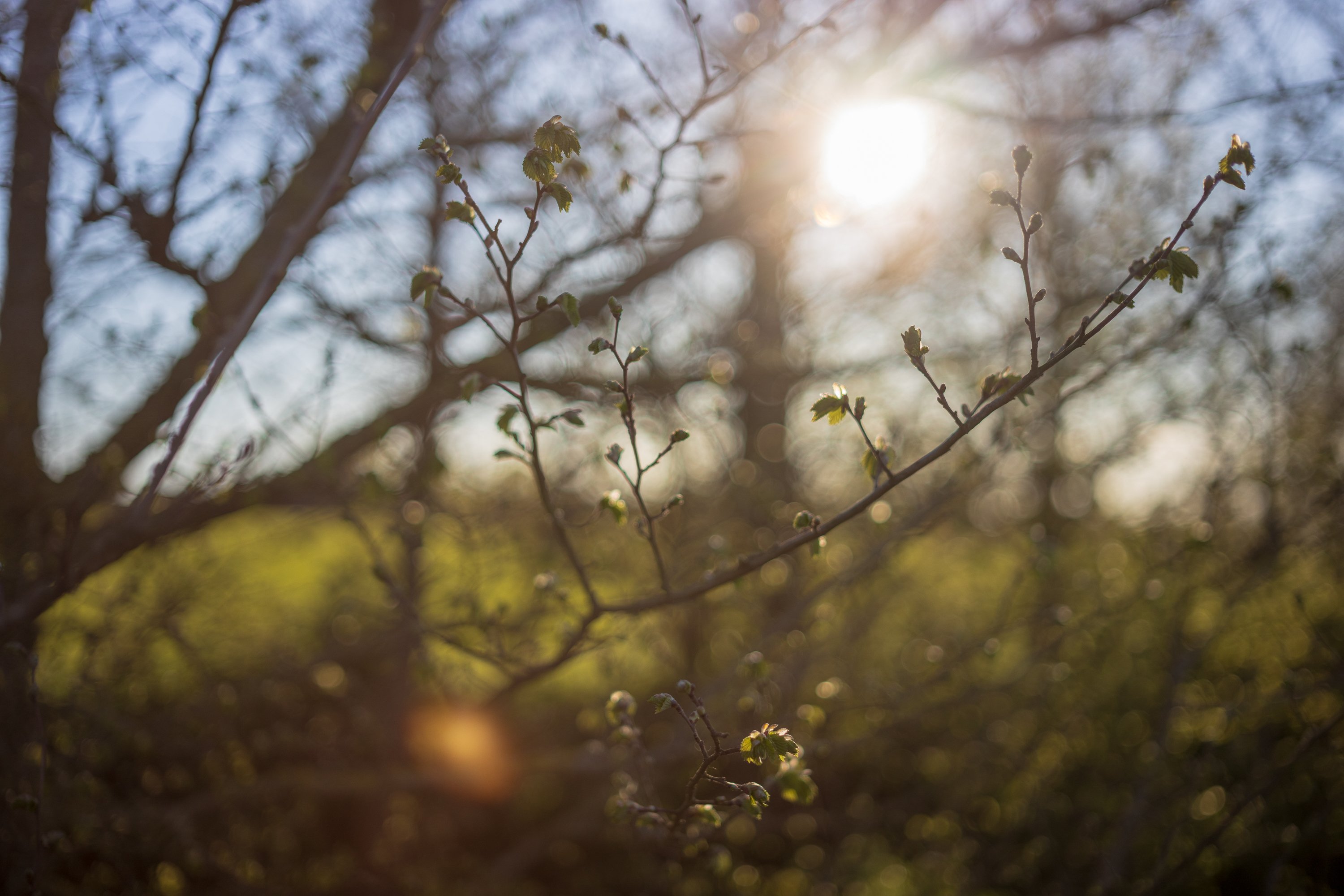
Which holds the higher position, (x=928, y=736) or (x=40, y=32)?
(x=40, y=32)

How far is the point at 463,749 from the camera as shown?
3.77m

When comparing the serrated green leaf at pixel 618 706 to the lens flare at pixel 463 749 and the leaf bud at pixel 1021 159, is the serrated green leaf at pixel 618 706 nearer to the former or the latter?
the leaf bud at pixel 1021 159

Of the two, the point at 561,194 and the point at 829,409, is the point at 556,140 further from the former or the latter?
the point at 829,409

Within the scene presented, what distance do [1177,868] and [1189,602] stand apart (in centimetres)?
200

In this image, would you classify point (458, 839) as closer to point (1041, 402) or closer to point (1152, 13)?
point (1041, 402)

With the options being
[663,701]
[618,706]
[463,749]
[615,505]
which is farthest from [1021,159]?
[463,749]

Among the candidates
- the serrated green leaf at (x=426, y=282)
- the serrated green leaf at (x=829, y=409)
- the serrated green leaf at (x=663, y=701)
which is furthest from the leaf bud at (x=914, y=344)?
the serrated green leaf at (x=426, y=282)

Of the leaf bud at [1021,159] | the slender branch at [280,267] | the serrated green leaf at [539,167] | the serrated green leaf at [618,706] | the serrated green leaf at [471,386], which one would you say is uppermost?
the slender branch at [280,267]

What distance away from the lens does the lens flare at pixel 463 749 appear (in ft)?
11.7

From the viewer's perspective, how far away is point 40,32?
8.26 ft

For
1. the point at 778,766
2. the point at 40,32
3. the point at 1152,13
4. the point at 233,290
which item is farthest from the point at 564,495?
the point at 1152,13

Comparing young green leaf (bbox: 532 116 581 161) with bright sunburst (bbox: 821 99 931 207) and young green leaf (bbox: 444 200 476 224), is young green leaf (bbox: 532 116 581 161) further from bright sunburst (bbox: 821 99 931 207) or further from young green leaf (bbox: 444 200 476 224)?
bright sunburst (bbox: 821 99 931 207)

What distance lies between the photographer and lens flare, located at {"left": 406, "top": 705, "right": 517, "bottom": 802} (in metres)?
3.57

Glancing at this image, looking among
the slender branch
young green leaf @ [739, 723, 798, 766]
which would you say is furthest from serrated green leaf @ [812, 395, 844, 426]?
the slender branch
